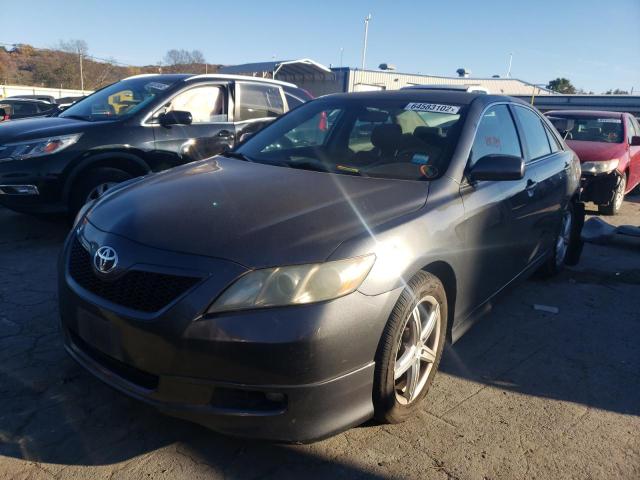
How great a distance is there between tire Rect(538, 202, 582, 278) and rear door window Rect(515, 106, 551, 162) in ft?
2.32

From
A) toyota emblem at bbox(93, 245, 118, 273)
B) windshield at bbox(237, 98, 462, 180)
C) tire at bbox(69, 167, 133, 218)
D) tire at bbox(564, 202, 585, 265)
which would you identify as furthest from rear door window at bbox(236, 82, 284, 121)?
toyota emblem at bbox(93, 245, 118, 273)

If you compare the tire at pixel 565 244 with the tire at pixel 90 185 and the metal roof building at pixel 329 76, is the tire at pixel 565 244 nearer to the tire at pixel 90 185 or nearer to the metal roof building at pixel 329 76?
the tire at pixel 90 185

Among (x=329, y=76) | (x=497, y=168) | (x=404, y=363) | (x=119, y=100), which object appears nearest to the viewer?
(x=404, y=363)

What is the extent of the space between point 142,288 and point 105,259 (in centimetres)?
26

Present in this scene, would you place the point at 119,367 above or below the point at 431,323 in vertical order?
below

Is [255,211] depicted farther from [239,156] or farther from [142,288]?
[239,156]

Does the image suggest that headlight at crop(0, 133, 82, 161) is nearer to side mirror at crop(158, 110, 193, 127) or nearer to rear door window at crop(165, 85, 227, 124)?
side mirror at crop(158, 110, 193, 127)

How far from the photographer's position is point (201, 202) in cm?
248

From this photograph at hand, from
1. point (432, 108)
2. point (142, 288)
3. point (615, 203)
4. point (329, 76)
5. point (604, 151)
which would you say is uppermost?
point (329, 76)

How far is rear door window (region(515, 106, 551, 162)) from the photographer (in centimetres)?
392

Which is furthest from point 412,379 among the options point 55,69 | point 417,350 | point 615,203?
point 55,69

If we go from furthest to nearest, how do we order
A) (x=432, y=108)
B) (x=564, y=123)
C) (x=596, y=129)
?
(x=564, y=123), (x=596, y=129), (x=432, y=108)

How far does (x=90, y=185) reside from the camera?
4.96m

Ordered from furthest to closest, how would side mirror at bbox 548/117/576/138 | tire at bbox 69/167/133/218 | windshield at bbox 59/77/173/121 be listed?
side mirror at bbox 548/117/576/138, windshield at bbox 59/77/173/121, tire at bbox 69/167/133/218
